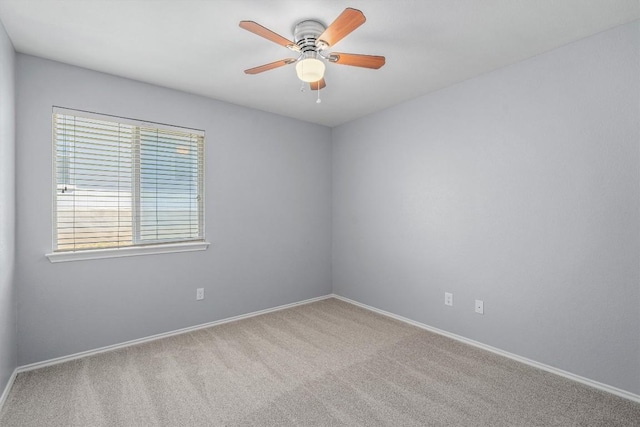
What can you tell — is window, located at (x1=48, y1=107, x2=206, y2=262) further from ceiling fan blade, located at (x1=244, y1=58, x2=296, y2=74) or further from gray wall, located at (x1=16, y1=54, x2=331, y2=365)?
ceiling fan blade, located at (x1=244, y1=58, x2=296, y2=74)

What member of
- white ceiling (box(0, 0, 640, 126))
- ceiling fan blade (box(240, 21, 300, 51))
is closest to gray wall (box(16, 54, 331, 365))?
white ceiling (box(0, 0, 640, 126))

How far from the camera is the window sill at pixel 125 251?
8.21 feet

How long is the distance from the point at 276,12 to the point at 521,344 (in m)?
3.04

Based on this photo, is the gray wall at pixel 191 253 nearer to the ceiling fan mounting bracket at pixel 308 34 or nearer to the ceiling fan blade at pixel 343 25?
the ceiling fan mounting bracket at pixel 308 34

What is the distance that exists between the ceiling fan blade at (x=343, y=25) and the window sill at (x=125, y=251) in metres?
2.31

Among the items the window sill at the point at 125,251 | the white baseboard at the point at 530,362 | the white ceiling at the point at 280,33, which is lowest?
the white baseboard at the point at 530,362

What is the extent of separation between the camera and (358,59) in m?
1.97

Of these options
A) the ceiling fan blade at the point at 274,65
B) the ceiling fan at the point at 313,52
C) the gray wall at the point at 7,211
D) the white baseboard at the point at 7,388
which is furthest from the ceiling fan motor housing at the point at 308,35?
the white baseboard at the point at 7,388

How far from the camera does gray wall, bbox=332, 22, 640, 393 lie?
6.74ft

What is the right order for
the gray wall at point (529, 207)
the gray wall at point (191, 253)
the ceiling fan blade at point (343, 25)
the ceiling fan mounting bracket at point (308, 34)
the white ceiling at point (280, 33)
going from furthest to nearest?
the gray wall at point (191, 253) < the gray wall at point (529, 207) < the ceiling fan mounting bracket at point (308, 34) < the white ceiling at point (280, 33) < the ceiling fan blade at point (343, 25)

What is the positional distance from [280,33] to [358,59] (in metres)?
0.59

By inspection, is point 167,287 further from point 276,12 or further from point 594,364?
point 594,364

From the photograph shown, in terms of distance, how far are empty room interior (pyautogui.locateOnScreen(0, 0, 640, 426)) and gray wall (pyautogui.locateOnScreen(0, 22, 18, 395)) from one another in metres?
0.03

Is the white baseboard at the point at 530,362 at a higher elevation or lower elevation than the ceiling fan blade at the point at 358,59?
lower
